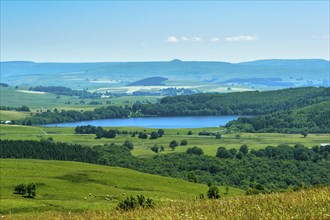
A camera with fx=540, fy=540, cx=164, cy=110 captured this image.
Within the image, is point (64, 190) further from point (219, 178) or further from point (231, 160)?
point (231, 160)

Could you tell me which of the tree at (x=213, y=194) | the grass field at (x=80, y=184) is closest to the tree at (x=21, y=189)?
the grass field at (x=80, y=184)

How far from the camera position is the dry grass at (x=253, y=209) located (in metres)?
14.5

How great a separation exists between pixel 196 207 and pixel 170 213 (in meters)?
1.70

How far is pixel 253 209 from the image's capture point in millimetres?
15570

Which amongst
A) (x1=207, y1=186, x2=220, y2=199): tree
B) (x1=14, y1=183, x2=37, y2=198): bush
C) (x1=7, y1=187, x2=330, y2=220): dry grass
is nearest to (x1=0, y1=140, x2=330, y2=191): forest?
(x1=14, y1=183, x2=37, y2=198): bush

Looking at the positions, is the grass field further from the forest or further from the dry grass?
the dry grass

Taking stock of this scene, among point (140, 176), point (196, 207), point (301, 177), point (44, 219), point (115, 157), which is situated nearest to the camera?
point (196, 207)

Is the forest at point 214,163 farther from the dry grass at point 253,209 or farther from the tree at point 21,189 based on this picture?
the dry grass at point 253,209

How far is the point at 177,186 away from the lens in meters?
112

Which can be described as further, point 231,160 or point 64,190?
point 231,160

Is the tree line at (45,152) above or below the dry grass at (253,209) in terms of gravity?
below

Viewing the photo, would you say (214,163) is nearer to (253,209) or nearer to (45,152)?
(45,152)

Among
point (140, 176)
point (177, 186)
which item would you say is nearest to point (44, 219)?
point (177, 186)

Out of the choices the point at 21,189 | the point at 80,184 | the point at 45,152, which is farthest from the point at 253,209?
the point at 45,152
